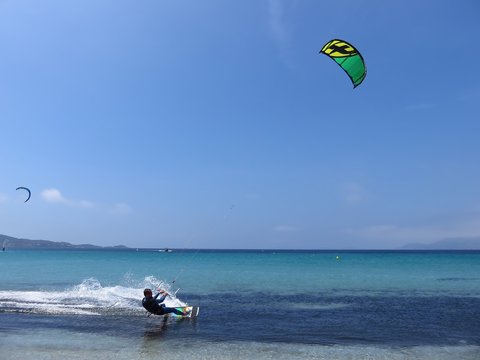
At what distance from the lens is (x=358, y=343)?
1100 cm

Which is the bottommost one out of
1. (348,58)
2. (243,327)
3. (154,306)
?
(243,327)

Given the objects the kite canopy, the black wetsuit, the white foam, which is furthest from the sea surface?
the kite canopy

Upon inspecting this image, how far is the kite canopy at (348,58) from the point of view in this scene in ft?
37.3

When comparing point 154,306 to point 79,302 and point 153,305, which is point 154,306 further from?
point 79,302

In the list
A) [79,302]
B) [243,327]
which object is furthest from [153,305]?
[79,302]

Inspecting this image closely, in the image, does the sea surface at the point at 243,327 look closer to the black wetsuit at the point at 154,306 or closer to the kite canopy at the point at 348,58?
the black wetsuit at the point at 154,306

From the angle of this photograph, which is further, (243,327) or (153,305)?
(153,305)

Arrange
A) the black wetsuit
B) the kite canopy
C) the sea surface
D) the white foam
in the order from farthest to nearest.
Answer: the white foam < the black wetsuit < the kite canopy < the sea surface

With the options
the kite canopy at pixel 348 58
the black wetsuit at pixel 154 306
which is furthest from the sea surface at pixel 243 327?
the kite canopy at pixel 348 58

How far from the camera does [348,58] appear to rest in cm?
1174

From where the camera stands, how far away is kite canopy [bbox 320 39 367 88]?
37.3 ft

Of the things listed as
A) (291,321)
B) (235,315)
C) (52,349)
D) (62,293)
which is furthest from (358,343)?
(62,293)

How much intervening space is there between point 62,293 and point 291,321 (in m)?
12.2

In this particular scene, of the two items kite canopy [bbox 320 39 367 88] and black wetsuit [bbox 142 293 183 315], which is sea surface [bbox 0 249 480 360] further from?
kite canopy [bbox 320 39 367 88]
